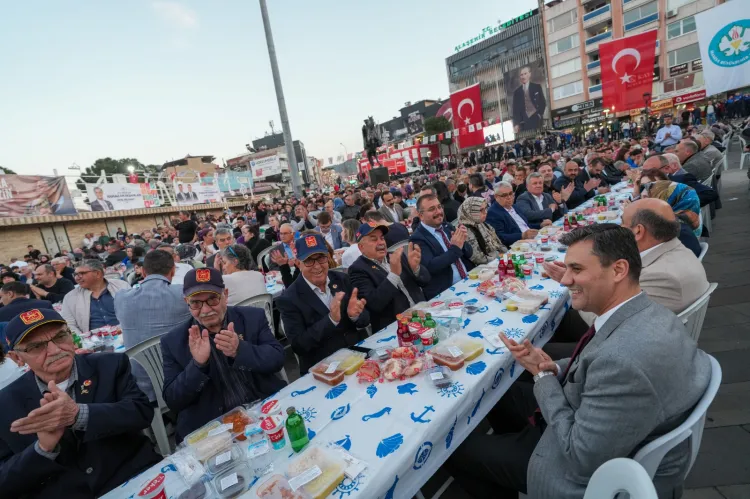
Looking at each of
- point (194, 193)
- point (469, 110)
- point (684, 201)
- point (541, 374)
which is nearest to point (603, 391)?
point (541, 374)

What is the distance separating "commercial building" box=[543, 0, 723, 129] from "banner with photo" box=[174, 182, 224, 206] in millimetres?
33141

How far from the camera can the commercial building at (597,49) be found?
30.0m

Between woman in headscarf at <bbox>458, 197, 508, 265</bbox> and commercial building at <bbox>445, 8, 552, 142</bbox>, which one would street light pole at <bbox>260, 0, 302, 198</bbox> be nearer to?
woman in headscarf at <bbox>458, 197, 508, 265</bbox>

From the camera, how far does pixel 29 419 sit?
5.26ft

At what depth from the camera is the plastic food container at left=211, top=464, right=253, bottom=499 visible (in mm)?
1463

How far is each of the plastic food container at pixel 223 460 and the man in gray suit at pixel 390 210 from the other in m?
6.95

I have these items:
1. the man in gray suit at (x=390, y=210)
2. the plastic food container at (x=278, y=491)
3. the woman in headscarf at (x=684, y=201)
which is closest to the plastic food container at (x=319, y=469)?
the plastic food container at (x=278, y=491)

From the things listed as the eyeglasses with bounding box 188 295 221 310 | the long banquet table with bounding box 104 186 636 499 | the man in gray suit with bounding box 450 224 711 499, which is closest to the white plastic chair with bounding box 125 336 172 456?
the eyeglasses with bounding box 188 295 221 310

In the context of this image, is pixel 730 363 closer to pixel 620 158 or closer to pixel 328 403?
pixel 328 403

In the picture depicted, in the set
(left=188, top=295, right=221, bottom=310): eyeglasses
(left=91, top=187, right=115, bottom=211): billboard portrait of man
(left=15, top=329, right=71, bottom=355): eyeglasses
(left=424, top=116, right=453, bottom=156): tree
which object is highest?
(left=424, top=116, right=453, bottom=156): tree

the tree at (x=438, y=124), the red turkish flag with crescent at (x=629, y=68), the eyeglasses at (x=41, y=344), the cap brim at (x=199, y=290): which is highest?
the tree at (x=438, y=124)

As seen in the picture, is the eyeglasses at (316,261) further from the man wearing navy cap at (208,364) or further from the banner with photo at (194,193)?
the banner with photo at (194,193)

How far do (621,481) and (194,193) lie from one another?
88.6 ft

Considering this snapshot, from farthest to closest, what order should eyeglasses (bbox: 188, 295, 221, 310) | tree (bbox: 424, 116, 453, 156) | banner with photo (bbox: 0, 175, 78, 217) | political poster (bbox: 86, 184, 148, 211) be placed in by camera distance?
tree (bbox: 424, 116, 453, 156)
political poster (bbox: 86, 184, 148, 211)
banner with photo (bbox: 0, 175, 78, 217)
eyeglasses (bbox: 188, 295, 221, 310)
